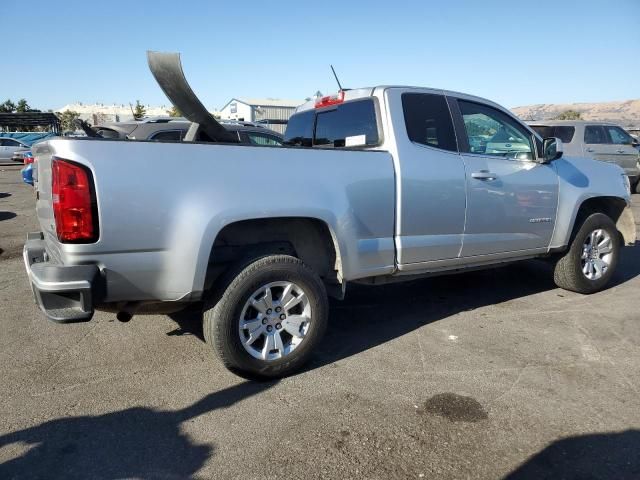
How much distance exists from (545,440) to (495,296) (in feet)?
9.04

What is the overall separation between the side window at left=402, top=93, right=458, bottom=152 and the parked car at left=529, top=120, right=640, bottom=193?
9.11 metres

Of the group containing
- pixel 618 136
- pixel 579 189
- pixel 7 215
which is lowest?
pixel 7 215

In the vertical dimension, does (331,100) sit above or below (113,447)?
above

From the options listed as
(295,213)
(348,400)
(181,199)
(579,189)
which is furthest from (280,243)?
(579,189)

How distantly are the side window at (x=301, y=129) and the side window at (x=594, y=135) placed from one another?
10284mm

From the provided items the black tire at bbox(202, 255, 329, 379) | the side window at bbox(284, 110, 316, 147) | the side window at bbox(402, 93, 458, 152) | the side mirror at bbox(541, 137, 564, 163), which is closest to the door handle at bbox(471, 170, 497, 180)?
the side window at bbox(402, 93, 458, 152)

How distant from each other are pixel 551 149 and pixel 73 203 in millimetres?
4112

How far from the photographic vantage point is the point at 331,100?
4.59 metres

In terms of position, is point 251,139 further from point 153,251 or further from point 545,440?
point 545,440

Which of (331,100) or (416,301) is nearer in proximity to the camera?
(331,100)

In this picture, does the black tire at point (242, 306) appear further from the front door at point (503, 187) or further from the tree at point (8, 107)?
the tree at point (8, 107)

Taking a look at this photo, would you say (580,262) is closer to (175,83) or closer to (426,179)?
(426,179)

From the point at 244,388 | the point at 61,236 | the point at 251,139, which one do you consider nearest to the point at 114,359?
the point at 244,388

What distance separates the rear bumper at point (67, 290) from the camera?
2.72 metres
